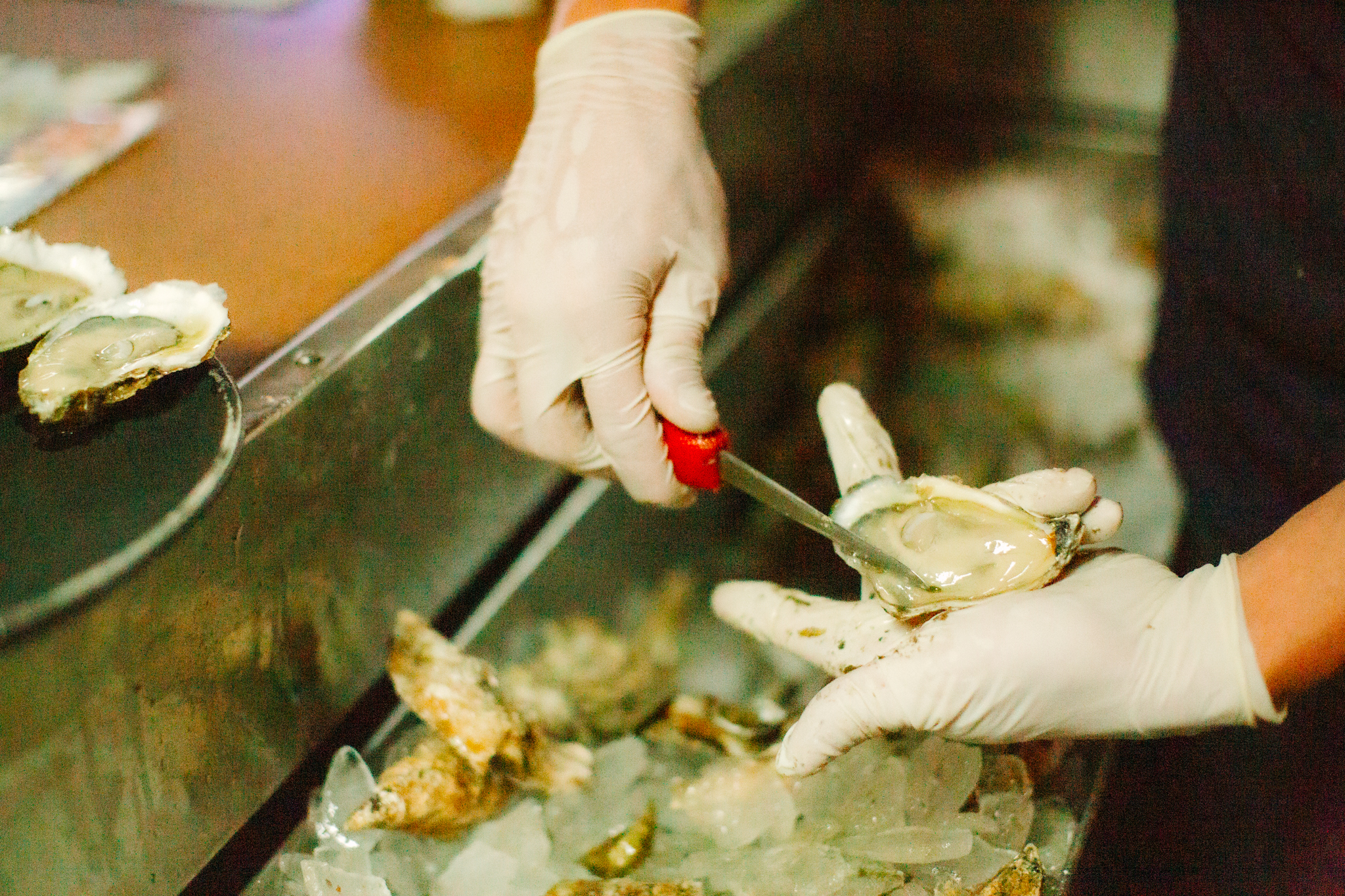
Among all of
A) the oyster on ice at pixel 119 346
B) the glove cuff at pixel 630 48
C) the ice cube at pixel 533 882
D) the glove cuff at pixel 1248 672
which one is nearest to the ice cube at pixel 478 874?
the ice cube at pixel 533 882

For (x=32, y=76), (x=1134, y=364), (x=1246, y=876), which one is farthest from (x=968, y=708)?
(x=32, y=76)

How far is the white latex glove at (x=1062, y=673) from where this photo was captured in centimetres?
86

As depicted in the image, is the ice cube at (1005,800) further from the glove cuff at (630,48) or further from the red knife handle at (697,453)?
the glove cuff at (630,48)

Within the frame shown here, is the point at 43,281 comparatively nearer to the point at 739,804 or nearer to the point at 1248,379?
the point at 739,804

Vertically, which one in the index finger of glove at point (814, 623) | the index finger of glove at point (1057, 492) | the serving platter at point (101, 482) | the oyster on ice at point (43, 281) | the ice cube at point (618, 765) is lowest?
the ice cube at point (618, 765)

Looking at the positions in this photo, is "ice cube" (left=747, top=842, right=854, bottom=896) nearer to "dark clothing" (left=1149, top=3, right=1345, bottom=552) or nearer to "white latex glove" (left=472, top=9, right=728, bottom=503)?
"white latex glove" (left=472, top=9, right=728, bottom=503)

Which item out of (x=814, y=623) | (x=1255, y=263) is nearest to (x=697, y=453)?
(x=814, y=623)

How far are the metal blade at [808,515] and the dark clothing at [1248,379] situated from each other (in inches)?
16.7

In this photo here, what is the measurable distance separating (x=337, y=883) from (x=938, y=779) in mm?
715

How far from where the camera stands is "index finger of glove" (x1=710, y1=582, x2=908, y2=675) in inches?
38.5

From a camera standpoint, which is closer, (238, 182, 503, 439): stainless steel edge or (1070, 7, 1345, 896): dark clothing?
(238, 182, 503, 439): stainless steel edge

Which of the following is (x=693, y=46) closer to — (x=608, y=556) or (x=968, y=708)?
(x=608, y=556)

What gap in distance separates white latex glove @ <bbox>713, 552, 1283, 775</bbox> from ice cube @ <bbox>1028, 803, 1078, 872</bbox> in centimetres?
13

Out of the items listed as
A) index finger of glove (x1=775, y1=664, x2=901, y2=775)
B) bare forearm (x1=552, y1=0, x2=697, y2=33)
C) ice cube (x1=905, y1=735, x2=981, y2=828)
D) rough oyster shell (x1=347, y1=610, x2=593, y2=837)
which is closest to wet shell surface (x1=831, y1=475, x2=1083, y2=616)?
index finger of glove (x1=775, y1=664, x2=901, y2=775)
